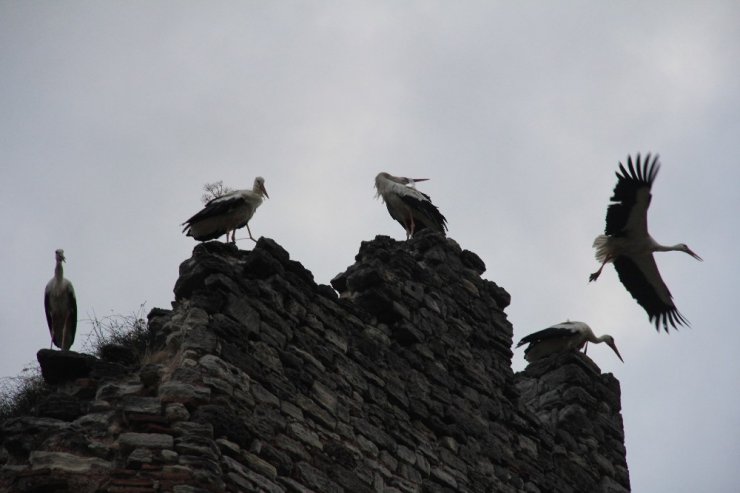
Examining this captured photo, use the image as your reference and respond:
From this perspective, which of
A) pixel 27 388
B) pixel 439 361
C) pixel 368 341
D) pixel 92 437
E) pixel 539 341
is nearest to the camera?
pixel 92 437

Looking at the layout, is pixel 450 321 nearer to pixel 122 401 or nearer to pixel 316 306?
pixel 316 306

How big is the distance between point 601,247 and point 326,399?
6680 mm

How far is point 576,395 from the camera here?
9.13 m

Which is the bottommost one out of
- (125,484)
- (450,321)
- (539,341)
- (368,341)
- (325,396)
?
(125,484)

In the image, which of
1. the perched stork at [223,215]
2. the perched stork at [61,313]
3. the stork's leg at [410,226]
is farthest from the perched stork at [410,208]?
the perched stork at [61,313]

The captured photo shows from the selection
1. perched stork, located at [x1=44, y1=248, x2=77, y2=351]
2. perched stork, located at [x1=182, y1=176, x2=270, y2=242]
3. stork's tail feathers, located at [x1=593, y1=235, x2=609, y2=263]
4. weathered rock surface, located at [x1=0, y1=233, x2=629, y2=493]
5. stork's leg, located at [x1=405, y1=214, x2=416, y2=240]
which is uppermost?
stork's tail feathers, located at [x1=593, y1=235, x2=609, y2=263]

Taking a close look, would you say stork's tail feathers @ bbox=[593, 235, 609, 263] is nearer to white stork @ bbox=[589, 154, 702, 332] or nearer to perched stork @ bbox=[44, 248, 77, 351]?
white stork @ bbox=[589, 154, 702, 332]

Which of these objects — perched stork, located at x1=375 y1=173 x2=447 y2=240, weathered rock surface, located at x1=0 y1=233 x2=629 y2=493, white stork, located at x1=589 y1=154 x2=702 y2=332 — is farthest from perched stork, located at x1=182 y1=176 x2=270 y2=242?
white stork, located at x1=589 y1=154 x2=702 y2=332

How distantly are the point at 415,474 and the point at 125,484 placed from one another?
228 centimetres

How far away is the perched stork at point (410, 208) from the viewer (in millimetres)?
10695

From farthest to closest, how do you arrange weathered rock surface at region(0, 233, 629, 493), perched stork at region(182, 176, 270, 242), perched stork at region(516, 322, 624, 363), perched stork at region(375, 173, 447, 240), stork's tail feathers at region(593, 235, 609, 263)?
stork's tail feathers at region(593, 235, 609, 263) < perched stork at region(375, 173, 447, 240) < perched stork at region(516, 322, 624, 363) < perched stork at region(182, 176, 270, 242) < weathered rock surface at region(0, 233, 629, 493)

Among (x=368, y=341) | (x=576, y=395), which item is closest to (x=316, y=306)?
(x=368, y=341)

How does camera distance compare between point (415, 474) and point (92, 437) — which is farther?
point (415, 474)

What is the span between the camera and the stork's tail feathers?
12.3 metres
